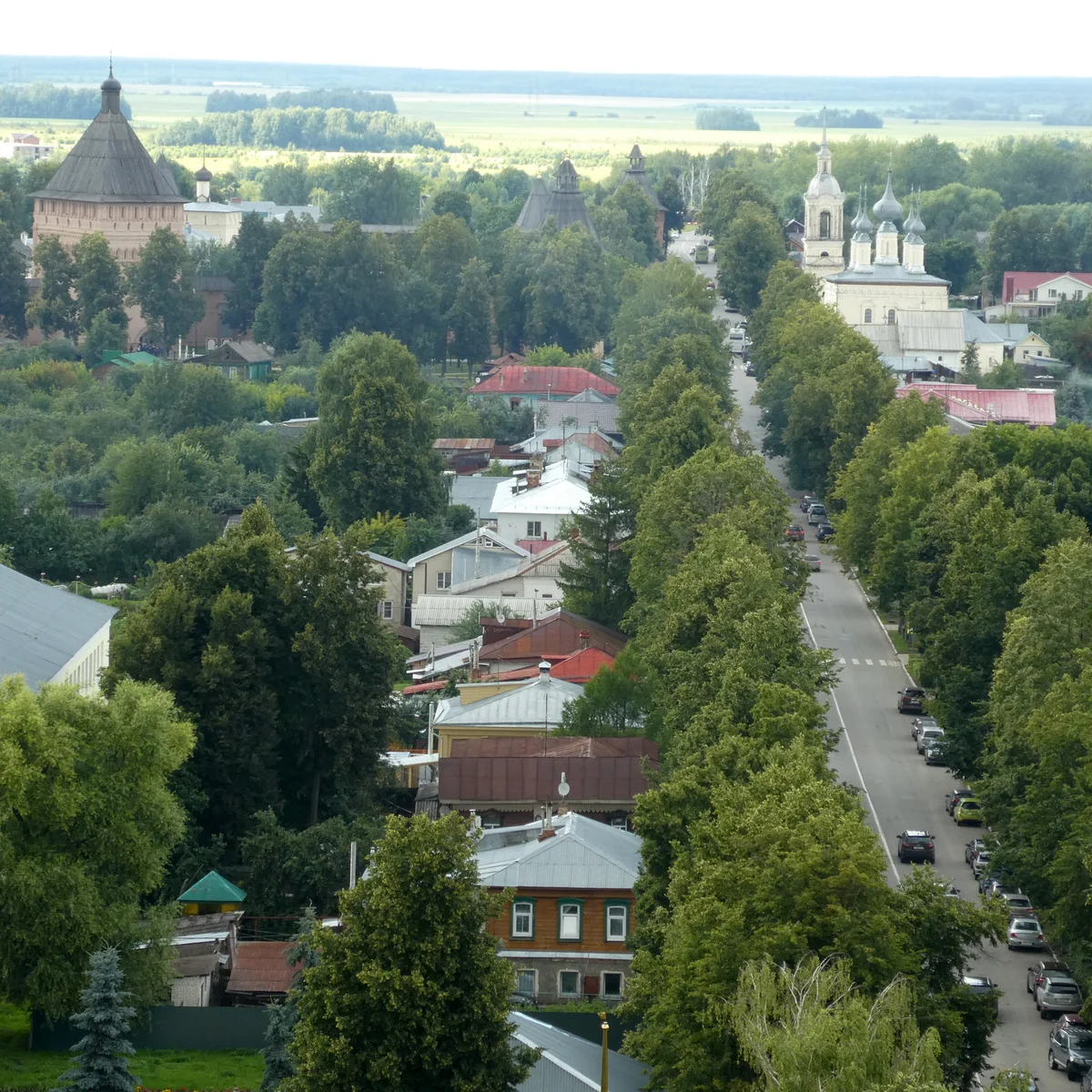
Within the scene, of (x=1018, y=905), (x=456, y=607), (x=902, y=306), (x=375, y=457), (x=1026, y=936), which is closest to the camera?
(x=1026, y=936)

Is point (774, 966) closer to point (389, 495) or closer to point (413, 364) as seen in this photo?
point (389, 495)

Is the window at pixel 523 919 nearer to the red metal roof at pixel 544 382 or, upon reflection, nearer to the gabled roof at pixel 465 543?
the gabled roof at pixel 465 543

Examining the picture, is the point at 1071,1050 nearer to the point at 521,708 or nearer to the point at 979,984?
the point at 979,984

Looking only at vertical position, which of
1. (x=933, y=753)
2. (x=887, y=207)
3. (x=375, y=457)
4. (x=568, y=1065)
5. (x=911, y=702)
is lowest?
(x=911, y=702)

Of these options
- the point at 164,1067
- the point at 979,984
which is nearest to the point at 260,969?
the point at 164,1067

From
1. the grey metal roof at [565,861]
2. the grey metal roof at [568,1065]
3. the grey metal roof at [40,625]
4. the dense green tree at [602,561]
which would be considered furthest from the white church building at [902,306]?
the grey metal roof at [568,1065]

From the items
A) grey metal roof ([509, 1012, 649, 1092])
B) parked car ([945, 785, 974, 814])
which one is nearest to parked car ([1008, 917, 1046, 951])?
parked car ([945, 785, 974, 814])
